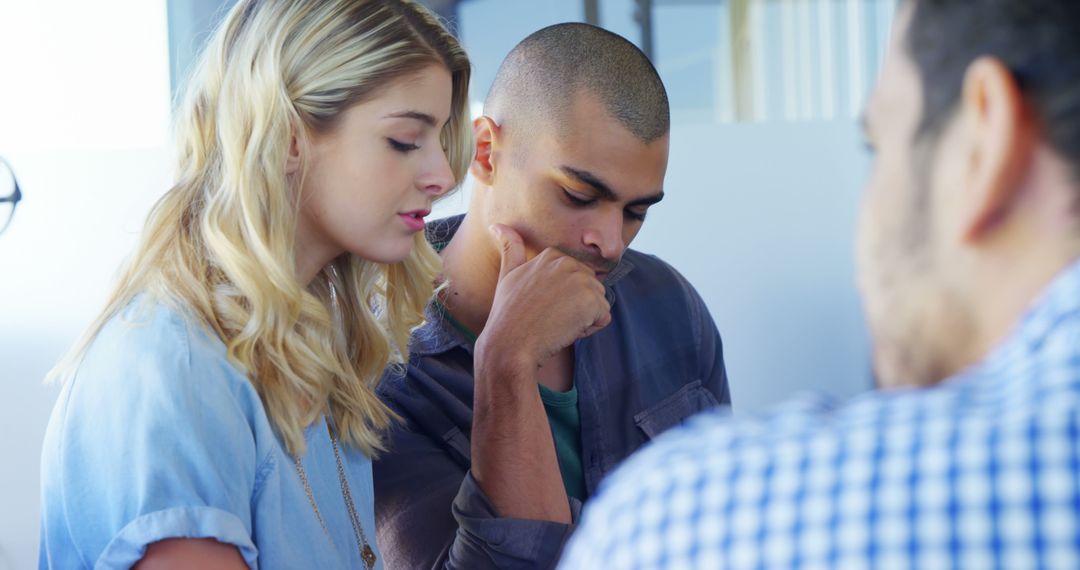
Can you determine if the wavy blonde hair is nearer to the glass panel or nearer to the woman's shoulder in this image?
the woman's shoulder

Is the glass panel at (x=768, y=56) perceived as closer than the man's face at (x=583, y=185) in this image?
No

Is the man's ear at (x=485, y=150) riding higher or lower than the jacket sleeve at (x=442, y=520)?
higher

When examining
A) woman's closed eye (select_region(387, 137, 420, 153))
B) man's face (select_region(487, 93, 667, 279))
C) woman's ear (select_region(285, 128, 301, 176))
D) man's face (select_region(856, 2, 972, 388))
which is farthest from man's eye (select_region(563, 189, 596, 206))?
man's face (select_region(856, 2, 972, 388))

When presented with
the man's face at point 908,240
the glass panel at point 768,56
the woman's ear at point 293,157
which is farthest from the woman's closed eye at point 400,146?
the glass panel at point 768,56

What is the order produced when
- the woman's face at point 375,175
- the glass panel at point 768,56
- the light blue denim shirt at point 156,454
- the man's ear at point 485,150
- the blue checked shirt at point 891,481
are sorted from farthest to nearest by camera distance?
the glass panel at point 768,56
the man's ear at point 485,150
the woman's face at point 375,175
the light blue denim shirt at point 156,454
the blue checked shirt at point 891,481

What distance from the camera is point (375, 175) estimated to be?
54.3 inches

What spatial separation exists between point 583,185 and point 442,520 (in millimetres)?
559

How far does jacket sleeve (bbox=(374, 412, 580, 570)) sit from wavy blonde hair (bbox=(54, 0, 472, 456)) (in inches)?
6.4

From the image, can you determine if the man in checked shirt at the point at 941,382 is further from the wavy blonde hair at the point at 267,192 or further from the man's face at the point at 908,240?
the wavy blonde hair at the point at 267,192

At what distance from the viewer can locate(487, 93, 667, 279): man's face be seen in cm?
182

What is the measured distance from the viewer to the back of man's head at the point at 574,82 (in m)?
1.87

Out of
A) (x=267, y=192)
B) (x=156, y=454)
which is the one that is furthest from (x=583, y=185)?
(x=156, y=454)

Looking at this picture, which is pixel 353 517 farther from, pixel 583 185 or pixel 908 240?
pixel 908 240

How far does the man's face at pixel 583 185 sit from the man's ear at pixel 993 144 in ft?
4.17
